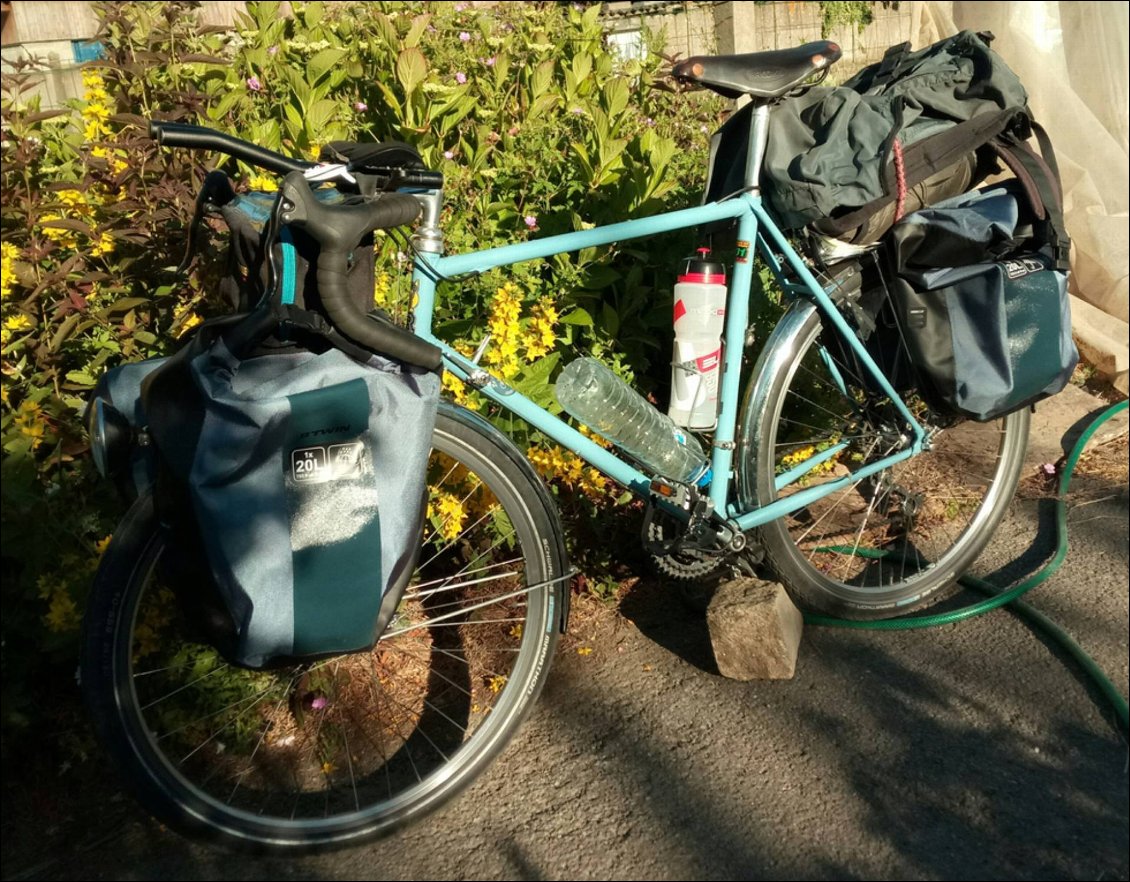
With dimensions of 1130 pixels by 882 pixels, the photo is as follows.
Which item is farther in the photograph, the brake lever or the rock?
the rock

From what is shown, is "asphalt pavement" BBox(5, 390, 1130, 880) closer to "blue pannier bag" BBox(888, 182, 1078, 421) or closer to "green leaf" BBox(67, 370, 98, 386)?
"blue pannier bag" BBox(888, 182, 1078, 421)

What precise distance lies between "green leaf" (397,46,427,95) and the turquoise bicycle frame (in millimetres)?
859

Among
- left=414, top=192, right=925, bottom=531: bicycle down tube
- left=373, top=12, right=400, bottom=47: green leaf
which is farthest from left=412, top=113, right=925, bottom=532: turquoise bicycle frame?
left=373, top=12, right=400, bottom=47: green leaf

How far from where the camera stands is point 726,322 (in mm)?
2928

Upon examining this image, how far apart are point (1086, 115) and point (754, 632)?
3.51 m

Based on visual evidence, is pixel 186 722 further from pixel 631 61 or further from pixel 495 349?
pixel 631 61

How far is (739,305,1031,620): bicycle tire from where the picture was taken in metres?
2.99

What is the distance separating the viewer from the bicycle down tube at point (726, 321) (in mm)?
2473

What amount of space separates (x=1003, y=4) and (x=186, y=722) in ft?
16.0

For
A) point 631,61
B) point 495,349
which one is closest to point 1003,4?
point 631,61

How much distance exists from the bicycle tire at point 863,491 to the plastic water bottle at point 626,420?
0.17 meters

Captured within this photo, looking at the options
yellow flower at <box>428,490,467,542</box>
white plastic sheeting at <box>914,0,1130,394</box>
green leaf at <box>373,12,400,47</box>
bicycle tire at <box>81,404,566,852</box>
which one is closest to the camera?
bicycle tire at <box>81,404,566,852</box>

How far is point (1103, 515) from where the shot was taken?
376cm

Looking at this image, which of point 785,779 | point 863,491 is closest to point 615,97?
point 863,491
